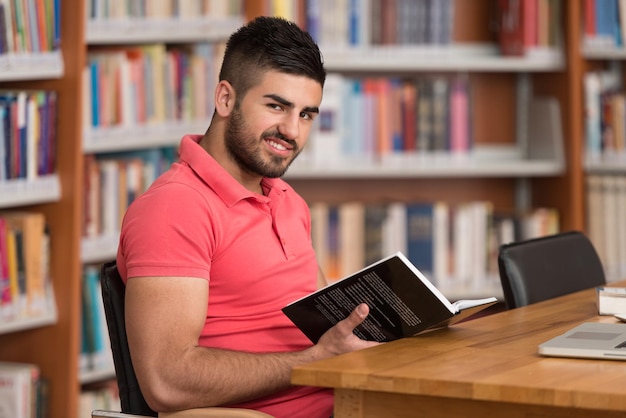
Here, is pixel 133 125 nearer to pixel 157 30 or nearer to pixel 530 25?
pixel 157 30

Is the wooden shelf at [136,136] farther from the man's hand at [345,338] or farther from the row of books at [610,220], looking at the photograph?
the man's hand at [345,338]

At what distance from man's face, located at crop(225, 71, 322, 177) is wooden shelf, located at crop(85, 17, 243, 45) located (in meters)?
1.43

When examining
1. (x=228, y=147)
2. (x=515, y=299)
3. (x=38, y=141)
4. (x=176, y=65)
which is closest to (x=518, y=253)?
(x=515, y=299)

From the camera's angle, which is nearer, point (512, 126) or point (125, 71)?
point (125, 71)

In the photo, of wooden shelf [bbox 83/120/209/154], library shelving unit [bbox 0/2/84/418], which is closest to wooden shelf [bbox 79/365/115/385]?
library shelving unit [bbox 0/2/84/418]

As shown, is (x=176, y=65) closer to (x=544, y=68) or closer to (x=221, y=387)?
(x=544, y=68)

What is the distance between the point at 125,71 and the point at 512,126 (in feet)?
5.88

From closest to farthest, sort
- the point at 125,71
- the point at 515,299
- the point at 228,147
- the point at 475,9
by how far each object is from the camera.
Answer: the point at 228,147 < the point at 515,299 < the point at 125,71 < the point at 475,9

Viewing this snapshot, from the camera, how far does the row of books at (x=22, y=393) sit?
3385 mm

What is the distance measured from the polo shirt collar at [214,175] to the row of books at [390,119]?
2.00 m

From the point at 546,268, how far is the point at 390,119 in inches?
69.3

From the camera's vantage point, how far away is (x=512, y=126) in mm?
4812

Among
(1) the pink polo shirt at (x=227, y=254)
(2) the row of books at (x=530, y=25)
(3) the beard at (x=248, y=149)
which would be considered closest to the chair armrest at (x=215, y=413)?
(1) the pink polo shirt at (x=227, y=254)

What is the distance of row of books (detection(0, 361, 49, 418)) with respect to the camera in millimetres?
3385
